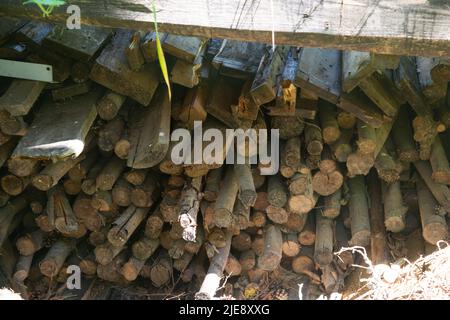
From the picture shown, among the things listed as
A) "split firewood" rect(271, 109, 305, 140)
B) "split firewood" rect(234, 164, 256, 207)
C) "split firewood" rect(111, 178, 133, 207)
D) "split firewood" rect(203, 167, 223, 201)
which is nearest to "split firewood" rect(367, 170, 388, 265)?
"split firewood" rect(271, 109, 305, 140)

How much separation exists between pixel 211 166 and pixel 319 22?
1.18 m

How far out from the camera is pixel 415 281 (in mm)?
2932

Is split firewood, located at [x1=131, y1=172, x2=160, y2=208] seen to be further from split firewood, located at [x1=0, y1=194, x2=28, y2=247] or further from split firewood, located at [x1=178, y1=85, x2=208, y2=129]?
split firewood, located at [x1=0, y1=194, x2=28, y2=247]

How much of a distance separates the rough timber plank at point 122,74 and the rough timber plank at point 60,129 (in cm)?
19

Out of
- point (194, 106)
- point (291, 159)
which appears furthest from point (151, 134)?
point (291, 159)

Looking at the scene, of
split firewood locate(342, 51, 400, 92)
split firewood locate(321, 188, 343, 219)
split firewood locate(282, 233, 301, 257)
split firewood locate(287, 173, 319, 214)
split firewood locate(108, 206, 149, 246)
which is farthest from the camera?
split firewood locate(282, 233, 301, 257)

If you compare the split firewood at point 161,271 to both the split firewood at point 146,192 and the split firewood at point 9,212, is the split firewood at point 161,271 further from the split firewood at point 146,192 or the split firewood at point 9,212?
the split firewood at point 9,212

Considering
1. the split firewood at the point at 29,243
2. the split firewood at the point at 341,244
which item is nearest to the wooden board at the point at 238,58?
the split firewood at the point at 341,244

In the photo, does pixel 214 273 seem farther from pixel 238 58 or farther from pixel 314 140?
pixel 238 58

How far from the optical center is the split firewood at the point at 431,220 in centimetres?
346

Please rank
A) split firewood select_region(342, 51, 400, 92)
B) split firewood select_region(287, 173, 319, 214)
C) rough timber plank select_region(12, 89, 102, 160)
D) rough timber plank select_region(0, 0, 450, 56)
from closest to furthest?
rough timber plank select_region(0, 0, 450, 56) < split firewood select_region(342, 51, 400, 92) < rough timber plank select_region(12, 89, 102, 160) < split firewood select_region(287, 173, 319, 214)

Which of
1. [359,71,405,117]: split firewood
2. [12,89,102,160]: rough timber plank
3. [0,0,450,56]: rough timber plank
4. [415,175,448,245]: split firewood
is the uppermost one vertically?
[0,0,450,56]: rough timber plank

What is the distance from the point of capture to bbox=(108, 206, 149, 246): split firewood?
362 cm

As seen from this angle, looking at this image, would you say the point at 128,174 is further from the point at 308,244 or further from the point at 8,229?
the point at 308,244
